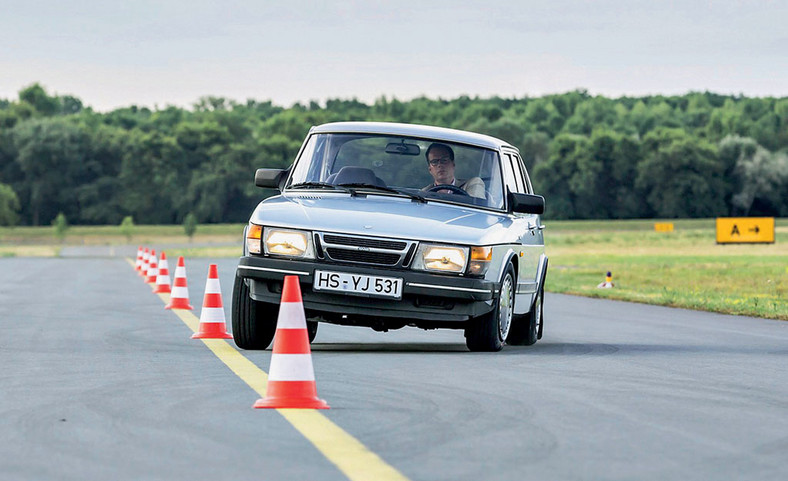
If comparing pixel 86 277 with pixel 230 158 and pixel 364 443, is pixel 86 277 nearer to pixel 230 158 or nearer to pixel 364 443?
pixel 364 443

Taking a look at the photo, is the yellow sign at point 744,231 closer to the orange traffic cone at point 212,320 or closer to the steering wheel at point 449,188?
the orange traffic cone at point 212,320

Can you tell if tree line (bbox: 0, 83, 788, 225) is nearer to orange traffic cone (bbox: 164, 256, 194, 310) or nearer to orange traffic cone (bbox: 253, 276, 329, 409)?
orange traffic cone (bbox: 164, 256, 194, 310)

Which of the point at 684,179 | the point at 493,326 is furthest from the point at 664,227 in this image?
the point at 493,326

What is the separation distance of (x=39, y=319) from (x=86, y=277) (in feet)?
53.9

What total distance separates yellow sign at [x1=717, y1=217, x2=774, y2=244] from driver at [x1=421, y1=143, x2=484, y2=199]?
57436 mm

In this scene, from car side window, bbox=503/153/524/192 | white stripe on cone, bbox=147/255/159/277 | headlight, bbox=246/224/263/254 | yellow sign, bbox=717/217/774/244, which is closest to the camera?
headlight, bbox=246/224/263/254

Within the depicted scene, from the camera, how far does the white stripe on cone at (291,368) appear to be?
26.1 ft

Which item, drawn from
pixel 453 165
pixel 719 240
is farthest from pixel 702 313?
pixel 719 240

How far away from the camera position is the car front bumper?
1105 cm

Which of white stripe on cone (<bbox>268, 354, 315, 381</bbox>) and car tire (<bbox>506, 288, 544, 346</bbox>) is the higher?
white stripe on cone (<bbox>268, 354, 315, 381</bbox>)

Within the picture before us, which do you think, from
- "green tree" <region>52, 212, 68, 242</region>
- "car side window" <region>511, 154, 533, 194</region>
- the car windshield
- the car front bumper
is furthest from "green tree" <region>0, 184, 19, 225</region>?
the car front bumper

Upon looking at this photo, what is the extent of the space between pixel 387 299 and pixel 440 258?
0.53 m

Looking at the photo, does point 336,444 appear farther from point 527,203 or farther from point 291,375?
point 527,203

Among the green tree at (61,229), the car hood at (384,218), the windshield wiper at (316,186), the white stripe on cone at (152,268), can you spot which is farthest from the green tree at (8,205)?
the car hood at (384,218)
